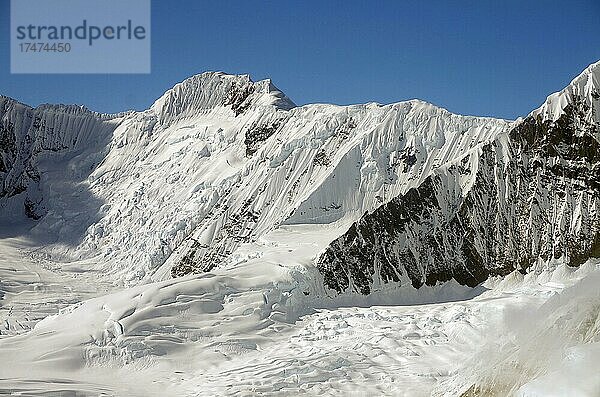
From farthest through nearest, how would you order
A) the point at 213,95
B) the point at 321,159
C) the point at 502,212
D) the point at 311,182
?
the point at 213,95 → the point at 321,159 → the point at 311,182 → the point at 502,212

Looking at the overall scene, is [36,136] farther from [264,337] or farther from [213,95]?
[264,337]

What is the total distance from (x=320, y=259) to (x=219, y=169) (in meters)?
25.4

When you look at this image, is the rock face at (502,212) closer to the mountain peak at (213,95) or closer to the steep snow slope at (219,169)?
the steep snow slope at (219,169)

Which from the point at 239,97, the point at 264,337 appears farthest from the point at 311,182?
the point at 239,97

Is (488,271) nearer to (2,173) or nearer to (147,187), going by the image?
(147,187)

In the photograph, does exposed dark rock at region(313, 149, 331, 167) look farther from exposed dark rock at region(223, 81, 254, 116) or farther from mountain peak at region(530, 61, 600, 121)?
exposed dark rock at region(223, 81, 254, 116)

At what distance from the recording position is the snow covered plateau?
72.8 ft

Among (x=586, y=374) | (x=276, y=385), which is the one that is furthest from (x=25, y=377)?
(x=586, y=374)

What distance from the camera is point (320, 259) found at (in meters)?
34.9

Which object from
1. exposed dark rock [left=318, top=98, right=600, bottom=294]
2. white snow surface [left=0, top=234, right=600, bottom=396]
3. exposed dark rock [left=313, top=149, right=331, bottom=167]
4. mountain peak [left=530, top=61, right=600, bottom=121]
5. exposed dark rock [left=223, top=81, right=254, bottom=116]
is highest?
exposed dark rock [left=223, top=81, right=254, bottom=116]

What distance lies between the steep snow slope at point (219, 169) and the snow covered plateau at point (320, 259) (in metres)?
0.22

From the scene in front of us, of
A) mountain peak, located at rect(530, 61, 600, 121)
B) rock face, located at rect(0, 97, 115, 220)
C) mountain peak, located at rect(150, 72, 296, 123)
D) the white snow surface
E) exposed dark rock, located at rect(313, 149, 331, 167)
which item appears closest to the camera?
the white snow surface

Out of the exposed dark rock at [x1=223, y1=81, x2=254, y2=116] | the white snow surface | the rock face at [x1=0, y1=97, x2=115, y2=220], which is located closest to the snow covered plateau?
the white snow surface

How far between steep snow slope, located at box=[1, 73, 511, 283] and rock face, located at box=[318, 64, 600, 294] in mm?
3058
